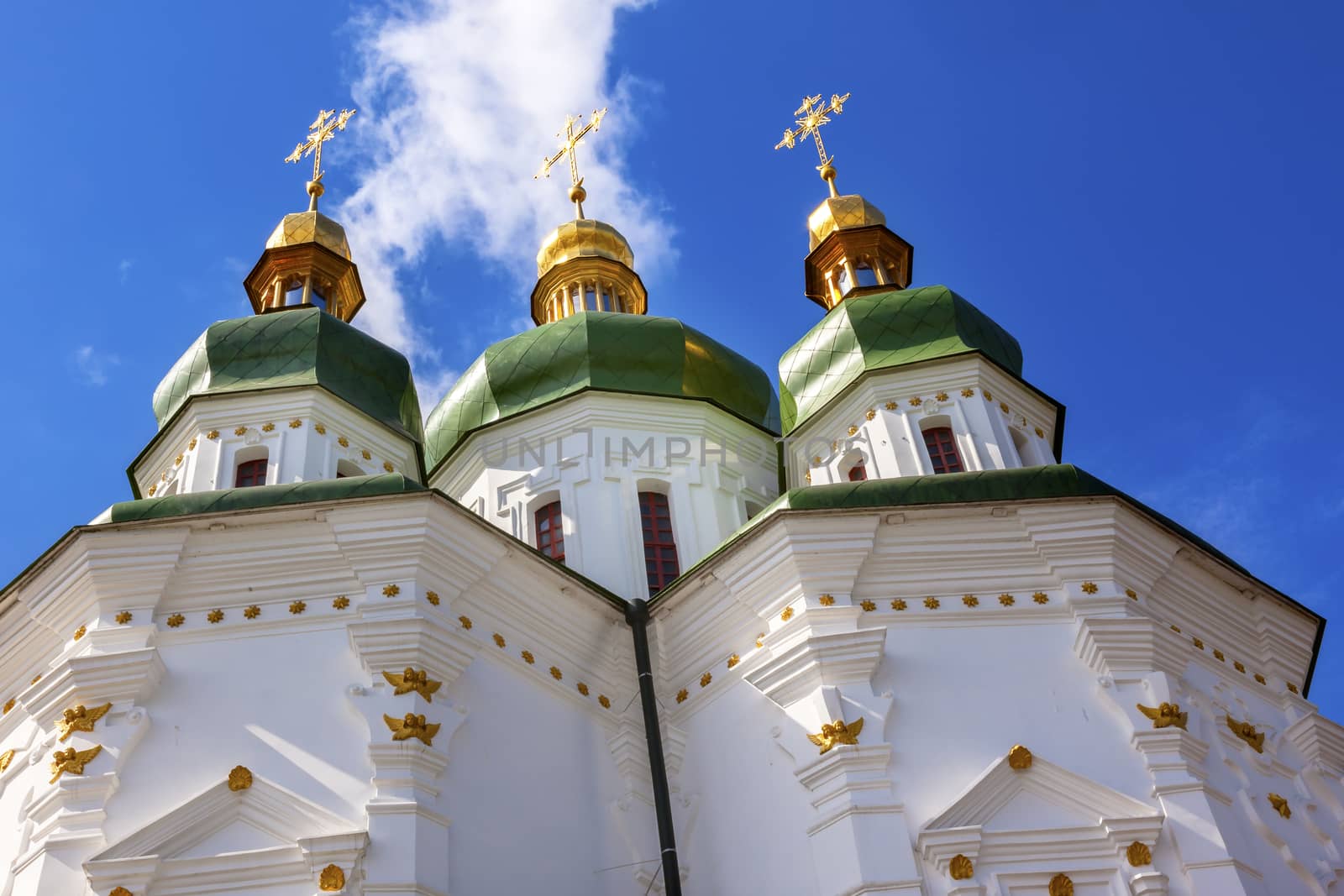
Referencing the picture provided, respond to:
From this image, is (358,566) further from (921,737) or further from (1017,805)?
(1017,805)

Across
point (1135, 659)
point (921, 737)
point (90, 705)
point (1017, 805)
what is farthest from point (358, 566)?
point (1135, 659)

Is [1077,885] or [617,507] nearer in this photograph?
[1077,885]

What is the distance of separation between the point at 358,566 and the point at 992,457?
5.42 metres

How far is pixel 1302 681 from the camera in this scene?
10.5 m

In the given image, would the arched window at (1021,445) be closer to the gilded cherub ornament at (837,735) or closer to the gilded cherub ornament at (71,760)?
the gilded cherub ornament at (837,735)

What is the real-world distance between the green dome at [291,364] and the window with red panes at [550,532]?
1.39 m

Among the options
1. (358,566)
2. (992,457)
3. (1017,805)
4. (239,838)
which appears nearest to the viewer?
(239,838)

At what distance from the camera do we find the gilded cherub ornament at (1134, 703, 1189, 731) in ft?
28.8

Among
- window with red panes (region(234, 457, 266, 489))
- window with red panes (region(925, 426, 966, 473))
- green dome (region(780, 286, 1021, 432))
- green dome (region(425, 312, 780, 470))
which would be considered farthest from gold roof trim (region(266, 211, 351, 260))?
window with red panes (region(925, 426, 966, 473))

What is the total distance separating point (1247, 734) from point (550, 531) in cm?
598

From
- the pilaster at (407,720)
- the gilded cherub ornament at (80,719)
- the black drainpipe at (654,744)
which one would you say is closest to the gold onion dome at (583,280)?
the black drainpipe at (654,744)

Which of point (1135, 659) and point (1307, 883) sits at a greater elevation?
point (1135, 659)

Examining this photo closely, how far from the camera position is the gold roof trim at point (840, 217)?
51.5 ft

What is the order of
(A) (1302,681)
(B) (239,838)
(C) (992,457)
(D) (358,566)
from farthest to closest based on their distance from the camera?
(C) (992,457) < (A) (1302,681) < (D) (358,566) < (B) (239,838)
